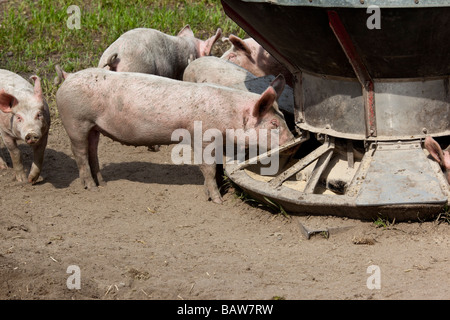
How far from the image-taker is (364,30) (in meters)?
4.71

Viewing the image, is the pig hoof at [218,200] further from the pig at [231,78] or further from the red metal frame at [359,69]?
the red metal frame at [359,69]

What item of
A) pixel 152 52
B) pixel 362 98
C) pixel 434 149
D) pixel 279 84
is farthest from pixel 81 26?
pixel 434 149

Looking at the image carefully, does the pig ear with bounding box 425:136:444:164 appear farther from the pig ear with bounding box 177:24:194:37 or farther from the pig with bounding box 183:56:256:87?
the pig ear with bounding box 177:24:194:37

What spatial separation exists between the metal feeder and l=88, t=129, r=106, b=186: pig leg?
1450 mm

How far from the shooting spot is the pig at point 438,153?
4.97 metres

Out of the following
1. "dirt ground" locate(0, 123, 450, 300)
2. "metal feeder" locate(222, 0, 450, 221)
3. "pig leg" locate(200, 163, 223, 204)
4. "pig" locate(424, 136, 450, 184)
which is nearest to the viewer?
"dirt ground" locate(0, 123, 450, 300)

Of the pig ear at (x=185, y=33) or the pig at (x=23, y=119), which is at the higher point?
the pig ear at (x=185, y=33)

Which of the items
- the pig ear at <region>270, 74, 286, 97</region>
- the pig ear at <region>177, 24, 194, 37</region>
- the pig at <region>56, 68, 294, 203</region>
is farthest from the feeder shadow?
the pig ear at <region>177, 24, 194, 37</region>

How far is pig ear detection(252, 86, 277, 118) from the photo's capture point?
572 centimetres

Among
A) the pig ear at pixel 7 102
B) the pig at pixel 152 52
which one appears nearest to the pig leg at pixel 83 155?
the pig ear at pixel 7 102

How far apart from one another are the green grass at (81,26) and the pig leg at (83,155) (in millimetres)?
2206

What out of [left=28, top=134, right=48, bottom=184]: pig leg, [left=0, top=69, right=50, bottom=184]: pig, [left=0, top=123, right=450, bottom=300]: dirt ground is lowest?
[left=0, top=123, right=450, bottom=300]: dirt ground

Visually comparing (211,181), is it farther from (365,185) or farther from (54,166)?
(54,166)

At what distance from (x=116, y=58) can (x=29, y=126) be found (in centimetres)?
136
